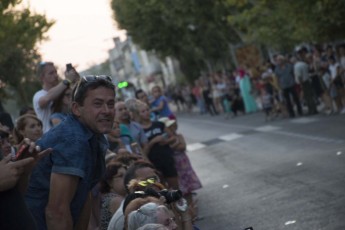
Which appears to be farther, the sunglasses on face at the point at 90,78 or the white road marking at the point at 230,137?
the white road marking at the point at 230,137

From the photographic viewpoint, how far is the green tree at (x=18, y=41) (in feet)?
62.3

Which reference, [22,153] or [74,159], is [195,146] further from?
[22,153]

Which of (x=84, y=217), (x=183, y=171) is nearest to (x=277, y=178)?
(x=183, y=171)

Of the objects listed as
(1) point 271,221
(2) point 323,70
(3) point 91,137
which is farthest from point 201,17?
(3) point 91,137

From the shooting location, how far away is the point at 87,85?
5.30m

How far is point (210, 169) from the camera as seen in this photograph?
Result: 18.1 meters

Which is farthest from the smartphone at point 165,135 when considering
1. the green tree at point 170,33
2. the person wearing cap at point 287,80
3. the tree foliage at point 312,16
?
the green tree at point 170,33

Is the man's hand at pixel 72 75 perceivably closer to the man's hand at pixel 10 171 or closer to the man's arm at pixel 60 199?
the man's arm at pixel 60 199

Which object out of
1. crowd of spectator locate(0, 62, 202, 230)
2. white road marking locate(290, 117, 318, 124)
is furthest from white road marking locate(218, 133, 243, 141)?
crowd of spectator locate(0, 62, 202, 230)

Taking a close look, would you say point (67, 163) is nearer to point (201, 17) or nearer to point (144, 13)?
point (201, 17)

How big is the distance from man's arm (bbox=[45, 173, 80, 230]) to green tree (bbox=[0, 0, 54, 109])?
11.0 meters

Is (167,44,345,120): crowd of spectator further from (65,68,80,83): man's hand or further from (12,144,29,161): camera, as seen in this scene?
(12,144,29,161): camera

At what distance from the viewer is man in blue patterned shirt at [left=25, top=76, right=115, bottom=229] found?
16.7 feet

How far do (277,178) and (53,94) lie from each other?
592 centimetres
